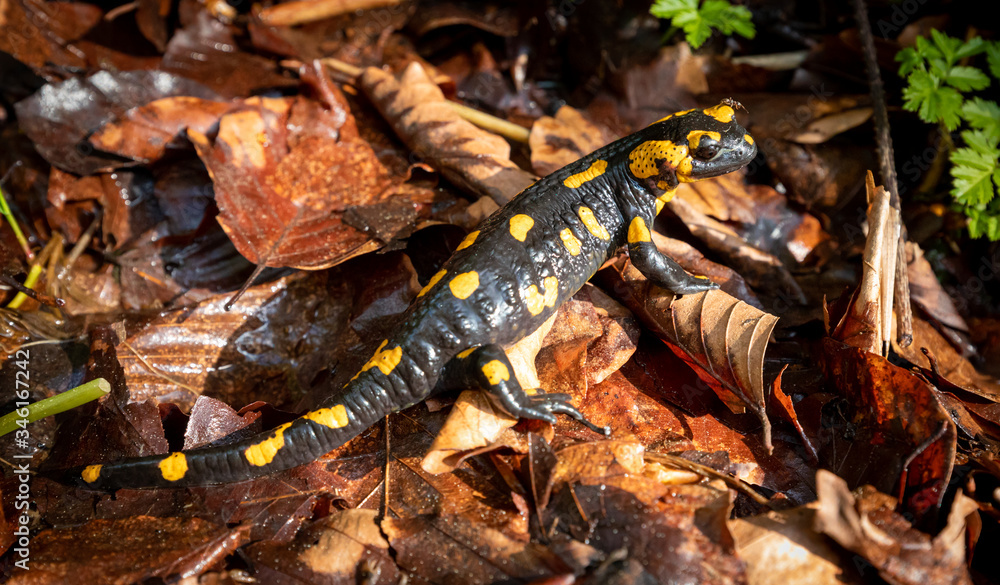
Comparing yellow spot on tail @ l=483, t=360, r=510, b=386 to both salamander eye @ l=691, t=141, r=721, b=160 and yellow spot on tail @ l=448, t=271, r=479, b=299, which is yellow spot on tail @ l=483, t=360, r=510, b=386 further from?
salamander eye @ l=691, t=141, r=721, b=160

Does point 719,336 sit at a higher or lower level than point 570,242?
lower

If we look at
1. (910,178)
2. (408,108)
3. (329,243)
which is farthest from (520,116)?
(910,178)

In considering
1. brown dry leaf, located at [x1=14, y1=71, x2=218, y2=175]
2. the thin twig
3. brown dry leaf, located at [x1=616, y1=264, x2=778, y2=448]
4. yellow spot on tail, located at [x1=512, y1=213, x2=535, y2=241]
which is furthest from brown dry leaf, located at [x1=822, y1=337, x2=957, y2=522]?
brown dry leaf, located at [x1=14, y1=71, x2=218, y2=175]

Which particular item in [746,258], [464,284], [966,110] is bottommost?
[746,258]

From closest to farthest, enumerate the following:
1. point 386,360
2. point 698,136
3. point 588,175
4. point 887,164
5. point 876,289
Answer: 1. point 386,360
2. point 876,289
3. point 698,136
4. point 588,175
5. point 887,164

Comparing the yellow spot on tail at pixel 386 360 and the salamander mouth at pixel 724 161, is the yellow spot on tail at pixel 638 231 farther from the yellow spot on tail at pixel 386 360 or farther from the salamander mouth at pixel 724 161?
the yellow spot on tail at pixel 386 360

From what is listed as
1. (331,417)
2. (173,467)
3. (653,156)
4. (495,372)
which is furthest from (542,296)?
(173,467)

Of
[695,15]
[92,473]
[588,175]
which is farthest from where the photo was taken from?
[695,15]

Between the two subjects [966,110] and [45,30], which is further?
[45,30]

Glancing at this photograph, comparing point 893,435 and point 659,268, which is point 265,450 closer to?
point 659,268
